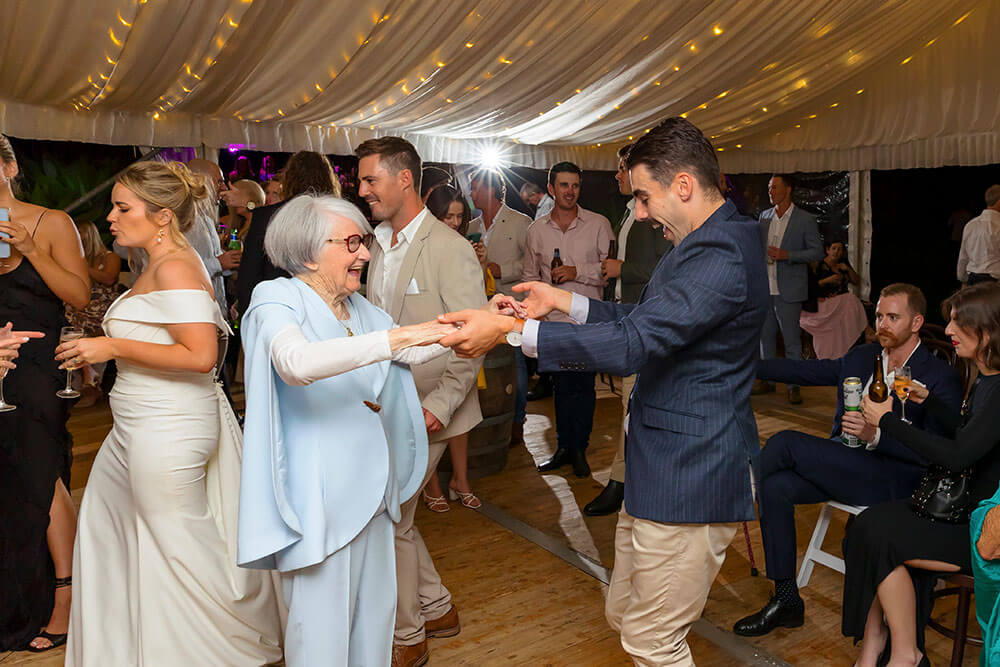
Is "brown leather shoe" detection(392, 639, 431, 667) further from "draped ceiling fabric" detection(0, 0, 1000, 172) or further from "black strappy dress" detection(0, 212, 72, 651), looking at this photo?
"draped ceiling fabric" detection(0, 0, 1000, 172)

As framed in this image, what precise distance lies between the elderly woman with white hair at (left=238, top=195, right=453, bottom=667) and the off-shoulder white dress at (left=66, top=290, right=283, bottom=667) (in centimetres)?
61

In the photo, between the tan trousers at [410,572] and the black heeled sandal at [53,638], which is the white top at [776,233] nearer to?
the tan trousers at [410,572]

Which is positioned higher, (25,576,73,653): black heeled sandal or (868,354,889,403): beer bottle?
(868,354,889,403): beer bottle

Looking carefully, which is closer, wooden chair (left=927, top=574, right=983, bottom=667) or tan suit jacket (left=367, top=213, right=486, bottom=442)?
wooden chair (left=927, top=574, right=983, bottom=667)

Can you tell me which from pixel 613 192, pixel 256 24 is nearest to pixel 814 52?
pixel 613 192

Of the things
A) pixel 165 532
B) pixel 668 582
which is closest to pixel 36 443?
pixel 165 532

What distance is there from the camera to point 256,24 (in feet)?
Answer: 15.0

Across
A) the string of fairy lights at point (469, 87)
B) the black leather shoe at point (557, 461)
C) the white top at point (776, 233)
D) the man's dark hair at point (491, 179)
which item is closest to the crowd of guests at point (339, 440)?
the string of fairy lights at point (469, 87)

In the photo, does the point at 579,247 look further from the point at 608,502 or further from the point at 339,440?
the point at 339,440

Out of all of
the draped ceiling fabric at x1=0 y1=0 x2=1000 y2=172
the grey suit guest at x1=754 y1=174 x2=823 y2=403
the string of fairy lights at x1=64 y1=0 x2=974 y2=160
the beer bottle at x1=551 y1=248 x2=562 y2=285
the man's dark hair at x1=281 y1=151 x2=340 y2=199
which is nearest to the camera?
the man's dark hair at x1=281 y1=151 x2=340 y2=199

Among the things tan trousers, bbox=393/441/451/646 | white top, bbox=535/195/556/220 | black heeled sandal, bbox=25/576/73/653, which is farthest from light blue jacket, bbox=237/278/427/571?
white top, bbox=535/195/556/220

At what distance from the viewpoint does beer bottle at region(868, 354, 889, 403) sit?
2.76 metres

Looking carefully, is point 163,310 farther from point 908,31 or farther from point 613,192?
point 613,192

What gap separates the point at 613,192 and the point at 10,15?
675 centimetres
